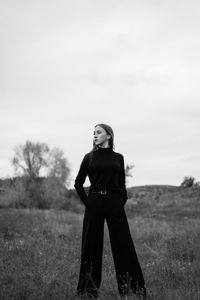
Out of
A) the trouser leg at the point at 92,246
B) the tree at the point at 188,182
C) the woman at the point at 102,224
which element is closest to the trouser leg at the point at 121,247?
the woman at the point at 102,224

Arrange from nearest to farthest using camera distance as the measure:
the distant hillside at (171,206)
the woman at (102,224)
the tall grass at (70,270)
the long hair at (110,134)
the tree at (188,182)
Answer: the woman at (102,224) < the long hair at (110,134) < the tall grass at (70,270) < the distant hillside at (171,206) < the tree at (188,182)

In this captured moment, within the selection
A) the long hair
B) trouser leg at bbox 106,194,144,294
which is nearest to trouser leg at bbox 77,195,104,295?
trouser leg at bbox 106,194,144,294

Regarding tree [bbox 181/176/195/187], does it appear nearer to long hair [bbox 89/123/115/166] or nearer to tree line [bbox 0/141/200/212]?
tree line [bbox 0/141/200/212]

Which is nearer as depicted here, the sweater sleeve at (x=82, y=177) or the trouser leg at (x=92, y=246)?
the trouser leg at (x=92, y=246)

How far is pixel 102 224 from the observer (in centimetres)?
519

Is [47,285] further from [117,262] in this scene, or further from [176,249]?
[176,249]

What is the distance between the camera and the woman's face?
5.20m

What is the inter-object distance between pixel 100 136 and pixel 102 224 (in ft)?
3.85

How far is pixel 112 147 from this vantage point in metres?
5.34

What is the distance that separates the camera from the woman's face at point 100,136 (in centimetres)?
520

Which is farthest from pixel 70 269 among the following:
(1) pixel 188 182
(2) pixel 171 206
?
(1) pixel 188 182

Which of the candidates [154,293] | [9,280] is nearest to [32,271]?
[9,280]

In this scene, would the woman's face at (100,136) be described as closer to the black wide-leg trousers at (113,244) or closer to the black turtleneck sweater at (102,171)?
the black turtleneck sweater at (102,171)

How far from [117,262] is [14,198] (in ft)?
94.3
